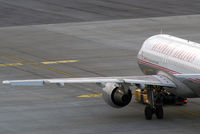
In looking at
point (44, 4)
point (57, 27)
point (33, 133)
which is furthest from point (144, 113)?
point (44, 4)

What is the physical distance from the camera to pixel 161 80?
38.7m

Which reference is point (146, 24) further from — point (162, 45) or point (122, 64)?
point (162, 45)

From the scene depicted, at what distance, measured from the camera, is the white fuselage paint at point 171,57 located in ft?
124

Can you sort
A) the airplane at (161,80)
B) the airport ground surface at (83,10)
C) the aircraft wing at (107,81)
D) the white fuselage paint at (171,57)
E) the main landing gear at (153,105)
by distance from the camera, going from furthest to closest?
the airport ground surface at (83,10), the main landing gear at (153,105), the white fuselage paint at (171,57), the airplane at (161,80), the aircraft wing at (107,81)

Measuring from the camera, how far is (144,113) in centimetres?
4084

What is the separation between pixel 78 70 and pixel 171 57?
1666 cm

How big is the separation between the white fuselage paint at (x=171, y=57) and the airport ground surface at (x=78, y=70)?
2.86 m

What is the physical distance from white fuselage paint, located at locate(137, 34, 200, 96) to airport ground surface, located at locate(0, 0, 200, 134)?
9.37 ft

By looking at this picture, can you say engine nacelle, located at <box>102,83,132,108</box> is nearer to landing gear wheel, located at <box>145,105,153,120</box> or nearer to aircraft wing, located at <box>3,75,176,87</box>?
aircraft wing, located at <box>3,75,176,87</box>

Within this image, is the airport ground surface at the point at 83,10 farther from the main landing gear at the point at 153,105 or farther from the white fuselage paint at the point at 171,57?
the main landing gear at the point at 153,105

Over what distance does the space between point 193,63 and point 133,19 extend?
4855 centimetres

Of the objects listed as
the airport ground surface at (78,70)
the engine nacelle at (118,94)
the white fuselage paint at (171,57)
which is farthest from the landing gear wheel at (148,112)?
the white fuselage paint at (171,57)

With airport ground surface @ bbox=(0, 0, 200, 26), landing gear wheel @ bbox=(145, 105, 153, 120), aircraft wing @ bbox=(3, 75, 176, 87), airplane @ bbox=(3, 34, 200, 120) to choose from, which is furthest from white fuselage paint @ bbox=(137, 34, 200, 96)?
airport ground surface @ bbox=(0, 0, 200, 26)

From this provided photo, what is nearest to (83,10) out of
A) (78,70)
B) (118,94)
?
(78,70)
